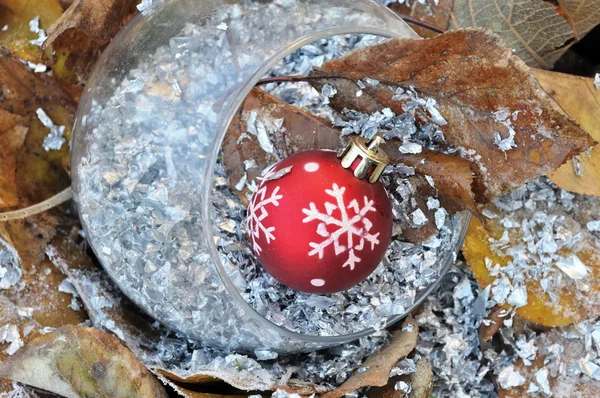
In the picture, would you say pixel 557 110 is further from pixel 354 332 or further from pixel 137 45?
pixel 137 45

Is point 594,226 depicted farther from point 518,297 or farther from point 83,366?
point 83,366

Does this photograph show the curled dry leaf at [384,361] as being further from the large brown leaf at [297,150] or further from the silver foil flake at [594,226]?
the silver foil flake at [594,226]

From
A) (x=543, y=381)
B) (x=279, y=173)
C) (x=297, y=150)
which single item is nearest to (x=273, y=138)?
(x=297, y=150)

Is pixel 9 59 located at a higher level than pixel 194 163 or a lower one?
higher

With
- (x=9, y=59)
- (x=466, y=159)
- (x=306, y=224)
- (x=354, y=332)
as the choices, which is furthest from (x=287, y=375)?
(x=9, y=59)

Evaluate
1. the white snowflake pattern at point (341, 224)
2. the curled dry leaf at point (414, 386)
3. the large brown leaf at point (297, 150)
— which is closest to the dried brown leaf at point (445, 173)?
the large brown leaf at point (297, 150)

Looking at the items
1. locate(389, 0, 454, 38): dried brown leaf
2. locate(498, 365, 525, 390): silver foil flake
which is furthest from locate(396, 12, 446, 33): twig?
locate(498, 365, 525, 390): silver foil flake
